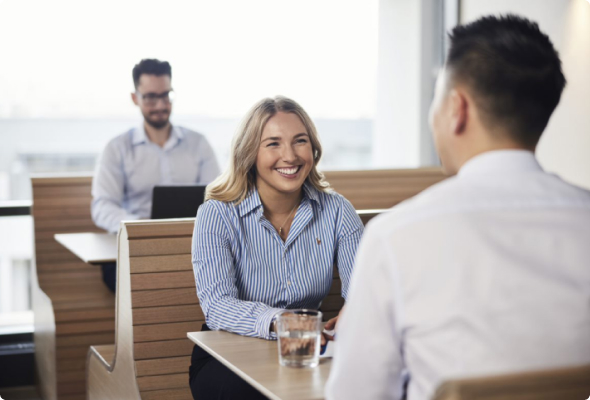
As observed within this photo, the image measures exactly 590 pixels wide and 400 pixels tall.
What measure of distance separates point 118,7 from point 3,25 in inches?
33.8

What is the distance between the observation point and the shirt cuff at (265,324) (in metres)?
1.75

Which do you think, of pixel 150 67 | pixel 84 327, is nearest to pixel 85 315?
pixel 84 327

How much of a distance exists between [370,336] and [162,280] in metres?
1.42

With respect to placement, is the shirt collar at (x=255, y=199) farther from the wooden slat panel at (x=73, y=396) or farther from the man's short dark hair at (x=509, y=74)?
the wooden slat panel at (x=73, y=396)

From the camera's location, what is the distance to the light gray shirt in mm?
3934

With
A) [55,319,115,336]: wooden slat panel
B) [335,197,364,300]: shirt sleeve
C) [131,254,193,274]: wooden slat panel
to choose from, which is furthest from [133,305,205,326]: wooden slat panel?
[55,319,115,336]: wooden slat panel

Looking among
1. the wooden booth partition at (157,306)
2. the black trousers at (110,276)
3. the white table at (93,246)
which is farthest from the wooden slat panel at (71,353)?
the wooden booth partition at (157,306)

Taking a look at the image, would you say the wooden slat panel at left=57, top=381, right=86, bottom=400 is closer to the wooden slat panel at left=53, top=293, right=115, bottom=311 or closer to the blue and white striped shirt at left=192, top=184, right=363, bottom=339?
the wooden slat panel at left=53, top=293, right=115, bottom=311

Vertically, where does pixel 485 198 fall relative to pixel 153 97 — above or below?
below

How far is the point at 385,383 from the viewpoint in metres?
1.08

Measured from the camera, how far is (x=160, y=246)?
7.78 ft

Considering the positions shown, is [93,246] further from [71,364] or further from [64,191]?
[64,191]

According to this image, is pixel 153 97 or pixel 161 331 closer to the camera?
pixel 161 331

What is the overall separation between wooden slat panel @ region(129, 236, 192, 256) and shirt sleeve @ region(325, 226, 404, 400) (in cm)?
135
